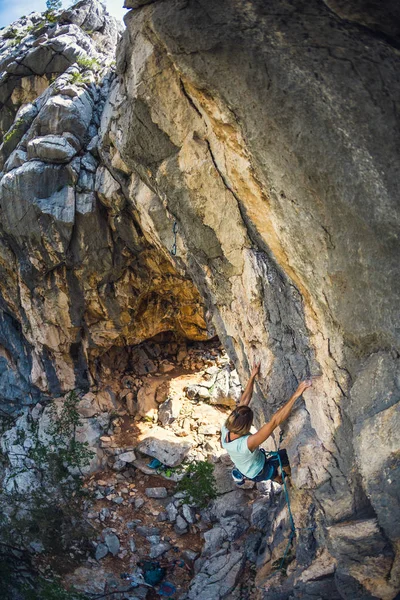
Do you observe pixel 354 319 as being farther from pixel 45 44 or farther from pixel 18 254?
pixel 45 44

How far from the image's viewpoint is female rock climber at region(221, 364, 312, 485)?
15.6 ft

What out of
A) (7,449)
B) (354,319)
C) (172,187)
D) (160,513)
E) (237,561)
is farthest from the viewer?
(7,449)

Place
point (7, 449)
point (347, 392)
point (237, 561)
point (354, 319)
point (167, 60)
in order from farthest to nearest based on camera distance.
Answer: point (7, 449), point (237, 561), point (167, 60), point (347, 392), point (354, 319)

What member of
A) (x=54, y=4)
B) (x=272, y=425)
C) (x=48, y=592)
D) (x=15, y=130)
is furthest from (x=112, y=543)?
(x=54, y=4)

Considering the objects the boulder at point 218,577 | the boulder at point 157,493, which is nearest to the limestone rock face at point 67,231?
the boulder at point 157,493

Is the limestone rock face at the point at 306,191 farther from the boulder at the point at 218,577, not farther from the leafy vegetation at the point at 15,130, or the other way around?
the leafy vegetation at the point at 15,130

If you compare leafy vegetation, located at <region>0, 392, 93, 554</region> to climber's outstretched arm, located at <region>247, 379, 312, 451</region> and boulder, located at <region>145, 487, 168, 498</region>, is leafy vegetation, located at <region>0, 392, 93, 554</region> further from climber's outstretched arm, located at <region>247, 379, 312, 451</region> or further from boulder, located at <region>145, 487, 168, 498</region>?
climber's outstretched arm, located at <region>247, 379, 312, 451</region>

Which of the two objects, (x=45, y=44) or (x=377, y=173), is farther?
(x=45, y=44)

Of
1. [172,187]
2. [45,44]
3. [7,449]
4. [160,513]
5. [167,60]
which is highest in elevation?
[45,44]

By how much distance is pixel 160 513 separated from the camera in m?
9.59

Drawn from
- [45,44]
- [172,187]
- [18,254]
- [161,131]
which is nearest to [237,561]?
[172,187]

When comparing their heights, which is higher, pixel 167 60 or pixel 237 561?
pixel 167 60

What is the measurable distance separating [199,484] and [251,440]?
587 cm

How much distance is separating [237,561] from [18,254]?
896 cm
